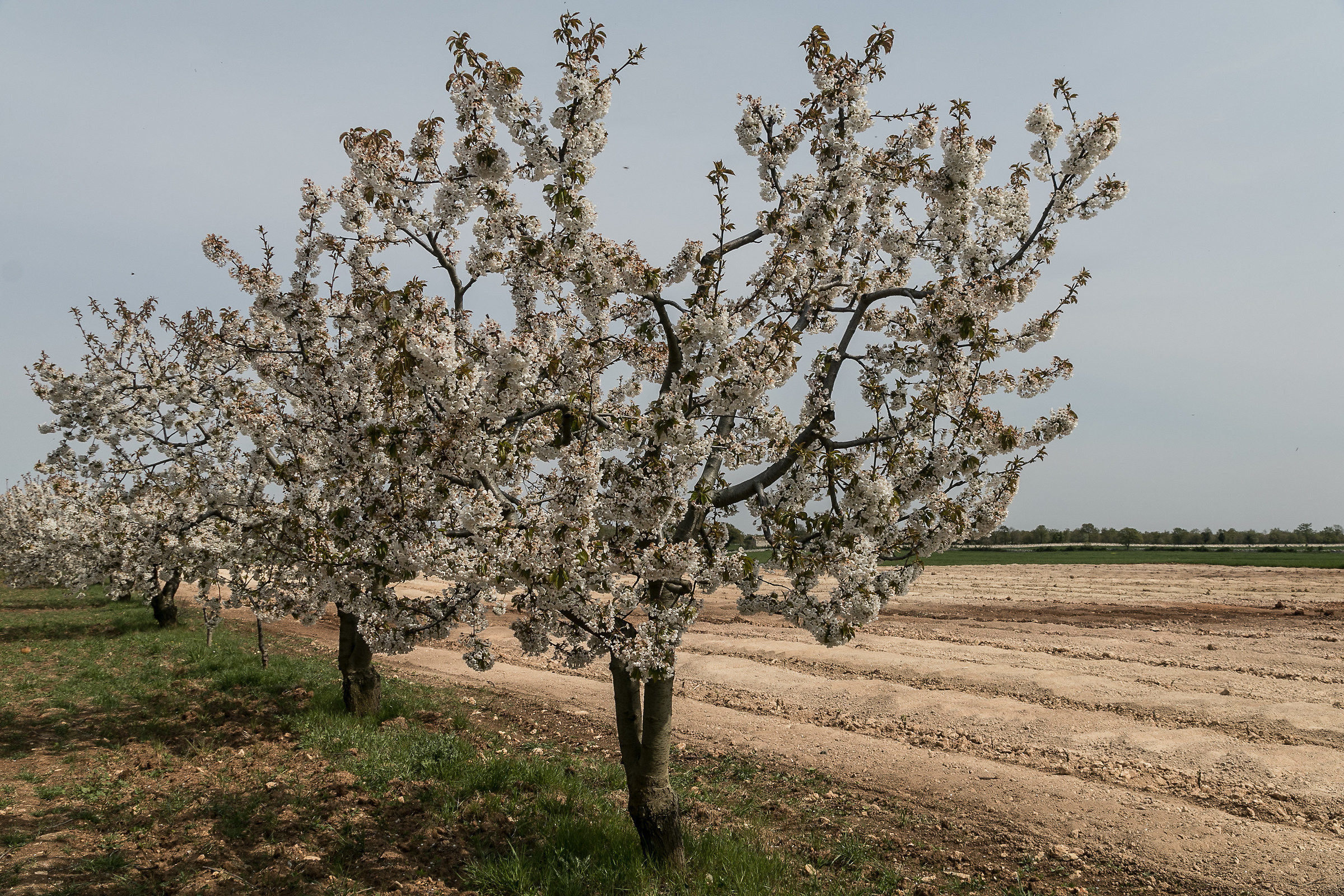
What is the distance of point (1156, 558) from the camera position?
203ft

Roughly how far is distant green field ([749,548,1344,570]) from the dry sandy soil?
24346 millimetres

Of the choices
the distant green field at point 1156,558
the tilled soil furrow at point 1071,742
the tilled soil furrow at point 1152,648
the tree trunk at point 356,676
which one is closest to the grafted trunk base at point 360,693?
the tree trunk at point 356,676

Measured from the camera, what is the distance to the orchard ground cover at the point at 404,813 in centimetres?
731

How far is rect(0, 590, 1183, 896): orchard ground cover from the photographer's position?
731 cm

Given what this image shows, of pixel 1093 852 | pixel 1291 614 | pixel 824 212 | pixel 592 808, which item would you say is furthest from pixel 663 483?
pixel 1291 614

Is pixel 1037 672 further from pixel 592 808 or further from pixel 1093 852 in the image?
pixel 592 808

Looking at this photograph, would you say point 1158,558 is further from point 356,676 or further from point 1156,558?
point 356,676

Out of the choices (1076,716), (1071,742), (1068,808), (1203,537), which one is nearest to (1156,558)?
(1203,537)

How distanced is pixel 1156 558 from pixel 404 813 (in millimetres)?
69572

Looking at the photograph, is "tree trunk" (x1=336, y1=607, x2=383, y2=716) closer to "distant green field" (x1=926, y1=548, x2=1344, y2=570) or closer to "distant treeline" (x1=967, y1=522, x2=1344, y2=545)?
"distant green field" (x1=926, y1=548, x2=1344, y2=570)

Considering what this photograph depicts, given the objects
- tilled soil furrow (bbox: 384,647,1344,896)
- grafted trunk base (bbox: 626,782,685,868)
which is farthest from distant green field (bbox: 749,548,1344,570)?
grafted trunk base (bbox: 626,782,685,868)

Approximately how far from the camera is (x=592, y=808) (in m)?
9.05

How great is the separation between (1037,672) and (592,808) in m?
14.3

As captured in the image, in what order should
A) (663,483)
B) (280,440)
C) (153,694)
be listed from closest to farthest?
(663,483) → (280,440) → (153,694)
